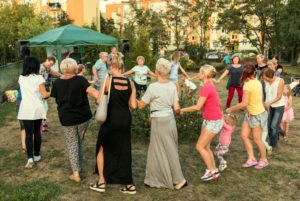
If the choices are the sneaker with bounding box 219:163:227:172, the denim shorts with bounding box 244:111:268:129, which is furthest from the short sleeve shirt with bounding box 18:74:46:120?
the denim shorts with bounding box 244:111:268:129

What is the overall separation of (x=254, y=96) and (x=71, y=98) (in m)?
2.84

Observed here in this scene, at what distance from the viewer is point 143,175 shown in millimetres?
5406

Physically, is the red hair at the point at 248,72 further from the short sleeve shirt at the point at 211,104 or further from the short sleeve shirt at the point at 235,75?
the short sleeve shirt at the point at 235,75

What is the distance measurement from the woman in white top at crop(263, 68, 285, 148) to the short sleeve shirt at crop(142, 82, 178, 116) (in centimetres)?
240

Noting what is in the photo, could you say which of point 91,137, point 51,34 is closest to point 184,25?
point 51,34

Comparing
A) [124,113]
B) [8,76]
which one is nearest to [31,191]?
[124,113]

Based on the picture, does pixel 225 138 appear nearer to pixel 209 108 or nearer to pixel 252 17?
pixel 209 108

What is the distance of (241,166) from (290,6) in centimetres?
2508

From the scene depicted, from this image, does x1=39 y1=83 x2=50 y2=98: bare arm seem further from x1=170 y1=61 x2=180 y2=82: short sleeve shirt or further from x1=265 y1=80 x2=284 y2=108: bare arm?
x1=170 y1=61 x2=180 y2=82: short sleeve shirt

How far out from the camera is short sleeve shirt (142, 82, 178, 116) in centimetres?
450

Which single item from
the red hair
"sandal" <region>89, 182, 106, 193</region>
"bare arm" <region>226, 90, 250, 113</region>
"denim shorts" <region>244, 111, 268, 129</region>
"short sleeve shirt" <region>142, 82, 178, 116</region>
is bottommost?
"sandal" <region>89, 182, 106, 193</region>

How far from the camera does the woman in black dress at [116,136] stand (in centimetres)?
440

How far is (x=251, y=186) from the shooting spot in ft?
16.4

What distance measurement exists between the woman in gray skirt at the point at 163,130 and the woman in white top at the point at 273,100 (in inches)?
93.1
